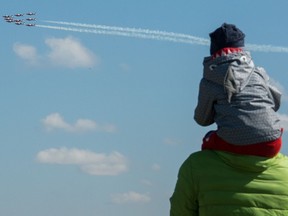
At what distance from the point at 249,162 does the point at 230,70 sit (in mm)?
743

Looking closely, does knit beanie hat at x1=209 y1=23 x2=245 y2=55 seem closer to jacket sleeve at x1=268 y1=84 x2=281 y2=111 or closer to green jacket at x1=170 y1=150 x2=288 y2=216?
jacket sleeve at x1=268 y1=84 x2=281 y2=111

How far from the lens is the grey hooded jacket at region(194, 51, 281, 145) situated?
5910 mm

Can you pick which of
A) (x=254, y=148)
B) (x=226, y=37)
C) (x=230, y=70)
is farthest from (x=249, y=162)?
(x=226, y=37)

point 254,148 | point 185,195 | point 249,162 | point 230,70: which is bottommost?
point 185,195

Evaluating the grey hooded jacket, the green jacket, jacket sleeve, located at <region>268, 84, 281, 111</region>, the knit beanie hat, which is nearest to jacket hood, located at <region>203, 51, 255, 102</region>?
the grey hooded jacket

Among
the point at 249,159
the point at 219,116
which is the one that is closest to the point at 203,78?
the point at 219,116

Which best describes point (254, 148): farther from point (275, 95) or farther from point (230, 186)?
point (275, 95)

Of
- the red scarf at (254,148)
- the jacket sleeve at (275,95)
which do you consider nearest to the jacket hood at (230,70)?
the jacket sleeve at (275,95)

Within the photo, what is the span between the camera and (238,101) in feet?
19.6

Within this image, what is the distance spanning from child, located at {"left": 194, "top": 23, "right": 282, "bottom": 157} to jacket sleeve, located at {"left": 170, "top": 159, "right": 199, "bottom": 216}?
288 millimetres

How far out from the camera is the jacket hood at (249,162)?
5.96m

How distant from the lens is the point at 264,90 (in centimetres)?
605

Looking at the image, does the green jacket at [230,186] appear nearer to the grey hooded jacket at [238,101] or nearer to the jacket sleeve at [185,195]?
the jacket sleeve at [185,195]

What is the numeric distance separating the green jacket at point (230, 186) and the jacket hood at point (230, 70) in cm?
55
